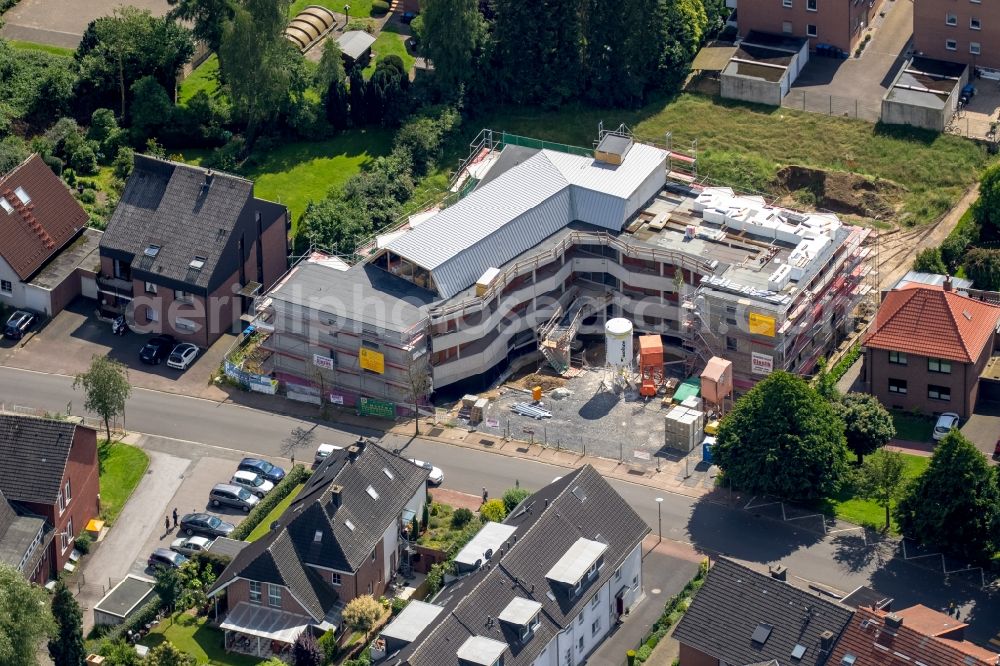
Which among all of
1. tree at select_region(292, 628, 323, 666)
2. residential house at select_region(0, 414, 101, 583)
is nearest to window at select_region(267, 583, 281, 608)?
tree at select_region(292, 628, 323, 666)

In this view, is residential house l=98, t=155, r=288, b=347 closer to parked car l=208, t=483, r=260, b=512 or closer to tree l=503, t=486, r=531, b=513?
parked car l=208, t=483, r=260, b=512

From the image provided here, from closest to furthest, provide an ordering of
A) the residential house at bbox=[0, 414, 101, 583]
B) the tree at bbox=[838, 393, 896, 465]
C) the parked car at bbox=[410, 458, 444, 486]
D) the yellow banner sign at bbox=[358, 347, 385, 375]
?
the residential house at bbox=[0, 414, 101, 583]
the tree at bbox=[838, 393, 896, 465]
the parked car at bbox=[410, 458, 444, 486]
the yellow banner sign at bbox=[358, 347, 385, 375]

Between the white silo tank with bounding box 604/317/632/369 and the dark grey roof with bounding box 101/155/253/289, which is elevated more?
the dark grey roof with bounding box 101/155/253/289

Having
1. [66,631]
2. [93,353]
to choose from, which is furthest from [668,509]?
[93,353]

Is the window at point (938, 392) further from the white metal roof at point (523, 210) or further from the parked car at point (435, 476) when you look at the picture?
the parked car at point (435, 476)

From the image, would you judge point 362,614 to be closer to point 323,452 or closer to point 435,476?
point 435,476

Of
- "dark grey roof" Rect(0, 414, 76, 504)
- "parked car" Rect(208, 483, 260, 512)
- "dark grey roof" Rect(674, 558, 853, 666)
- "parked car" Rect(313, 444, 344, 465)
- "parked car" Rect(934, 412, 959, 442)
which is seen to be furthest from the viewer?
"parked car" Rect(934, 412, 959, 442)
